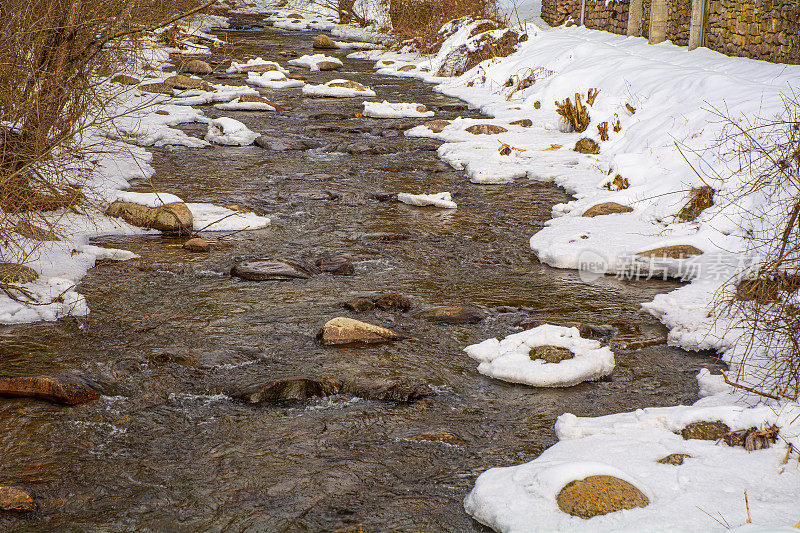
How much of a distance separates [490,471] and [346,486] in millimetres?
682

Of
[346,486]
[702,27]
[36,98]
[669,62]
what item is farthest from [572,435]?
[702,27]

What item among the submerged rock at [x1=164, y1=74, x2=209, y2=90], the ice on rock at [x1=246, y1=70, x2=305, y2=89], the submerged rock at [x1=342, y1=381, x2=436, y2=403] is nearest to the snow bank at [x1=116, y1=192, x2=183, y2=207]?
the submerged rock at [x1=342, y1=381, x2=436, y2=403]

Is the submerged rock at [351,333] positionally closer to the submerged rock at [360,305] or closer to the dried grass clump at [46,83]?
the submerged rock at [360,305]

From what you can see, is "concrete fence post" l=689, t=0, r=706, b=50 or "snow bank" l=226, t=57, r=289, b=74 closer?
"concrete fence post" l=689, t=0, r=706, b=50

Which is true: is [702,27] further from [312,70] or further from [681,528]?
[681,528]

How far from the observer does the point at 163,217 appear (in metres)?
7.32

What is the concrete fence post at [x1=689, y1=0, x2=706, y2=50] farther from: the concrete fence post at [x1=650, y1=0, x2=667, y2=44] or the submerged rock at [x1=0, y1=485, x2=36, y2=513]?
the submerged rock at [x1=0, y1=485, x2=36, y2=513]

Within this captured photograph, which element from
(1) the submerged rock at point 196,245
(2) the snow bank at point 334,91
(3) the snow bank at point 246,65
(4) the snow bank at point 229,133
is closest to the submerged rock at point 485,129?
(4) the snow bank at point 229,133

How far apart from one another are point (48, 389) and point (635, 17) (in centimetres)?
1537

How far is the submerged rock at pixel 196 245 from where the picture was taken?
270 inches

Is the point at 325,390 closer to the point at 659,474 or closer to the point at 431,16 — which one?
the point at 659,474

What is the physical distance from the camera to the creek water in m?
3.40

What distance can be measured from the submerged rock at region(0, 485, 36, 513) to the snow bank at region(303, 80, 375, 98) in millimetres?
12992

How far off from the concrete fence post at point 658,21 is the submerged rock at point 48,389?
13.5 metres
